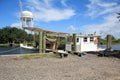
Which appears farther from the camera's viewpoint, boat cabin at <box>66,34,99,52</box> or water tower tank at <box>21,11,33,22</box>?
water tower tank at <box>21,11,33,22</box>

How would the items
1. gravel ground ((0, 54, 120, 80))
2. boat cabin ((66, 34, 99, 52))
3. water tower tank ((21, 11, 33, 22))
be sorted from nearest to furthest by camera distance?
gravel ground ((0, 54, 120, 80)) → boat cabin ((66, 34, 99, 52)) → water tower tank ((21, 11, 33, 22))

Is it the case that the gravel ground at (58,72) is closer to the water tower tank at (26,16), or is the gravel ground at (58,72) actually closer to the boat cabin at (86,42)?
the boat cabin at (86,42)

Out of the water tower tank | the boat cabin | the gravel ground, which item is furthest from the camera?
the water tower tank

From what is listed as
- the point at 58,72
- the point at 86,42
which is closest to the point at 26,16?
the point at 86,42

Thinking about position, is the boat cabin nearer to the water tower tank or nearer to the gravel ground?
Answer: the water tower tank

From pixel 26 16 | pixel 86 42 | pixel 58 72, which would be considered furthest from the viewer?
pixel 26 16

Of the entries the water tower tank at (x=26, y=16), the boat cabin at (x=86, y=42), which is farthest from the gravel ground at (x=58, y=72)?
the water tower tank at (x=26, y=16)

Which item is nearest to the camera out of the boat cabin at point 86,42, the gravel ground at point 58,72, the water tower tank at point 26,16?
the gravel ground at point 58,72

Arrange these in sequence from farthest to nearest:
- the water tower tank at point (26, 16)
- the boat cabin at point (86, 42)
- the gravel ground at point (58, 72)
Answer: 1. the water tower tank at point (26, 16)
2. the boat cabin at point (86, 42)
3. the gravel ground at point (58, 72)

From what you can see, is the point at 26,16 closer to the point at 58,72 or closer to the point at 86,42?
the point at 86,42

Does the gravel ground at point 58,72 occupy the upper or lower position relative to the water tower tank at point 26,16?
lower

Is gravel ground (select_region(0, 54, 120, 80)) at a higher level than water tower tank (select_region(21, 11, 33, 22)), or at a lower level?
lower

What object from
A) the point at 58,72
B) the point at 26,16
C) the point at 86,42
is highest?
the point at 26,16

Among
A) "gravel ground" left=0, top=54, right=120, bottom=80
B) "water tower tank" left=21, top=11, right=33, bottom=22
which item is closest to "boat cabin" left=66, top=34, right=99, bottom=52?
"water tower tank" left=21, top=11, right=33, bottom=22
